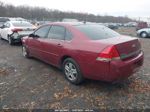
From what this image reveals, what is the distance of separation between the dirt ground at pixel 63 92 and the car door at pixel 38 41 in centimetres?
73

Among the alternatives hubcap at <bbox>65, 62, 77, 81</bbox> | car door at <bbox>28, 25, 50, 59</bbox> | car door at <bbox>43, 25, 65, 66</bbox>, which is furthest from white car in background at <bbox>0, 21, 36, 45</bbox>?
hubcap at <bbox>65, 62, 77, 81</bbox>

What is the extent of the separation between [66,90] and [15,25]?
6.70 meters

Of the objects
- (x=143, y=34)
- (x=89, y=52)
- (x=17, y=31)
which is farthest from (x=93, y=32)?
(x=143, y=34)

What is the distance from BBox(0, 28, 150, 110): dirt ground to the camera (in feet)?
9.75

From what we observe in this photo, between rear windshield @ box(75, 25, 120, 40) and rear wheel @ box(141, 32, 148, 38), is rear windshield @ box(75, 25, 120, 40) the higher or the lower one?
the higher one

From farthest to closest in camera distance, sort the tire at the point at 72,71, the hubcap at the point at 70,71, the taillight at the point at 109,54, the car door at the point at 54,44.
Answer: the car door at the point at 54,44
the hubcap at the point at 70,71
the tire at the point at 72,71
the taillight at the point at 109,54

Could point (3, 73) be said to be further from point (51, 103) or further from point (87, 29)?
point (87, 29)

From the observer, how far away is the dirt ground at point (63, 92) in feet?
9.75

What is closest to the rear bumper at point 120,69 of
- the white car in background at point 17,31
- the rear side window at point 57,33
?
the rear side window at point 57,33

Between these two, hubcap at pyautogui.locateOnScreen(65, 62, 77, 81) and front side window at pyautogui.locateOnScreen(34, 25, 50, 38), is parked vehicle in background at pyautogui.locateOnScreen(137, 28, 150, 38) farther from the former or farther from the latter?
hubcap at pyautogui.locateOnScreen(65, 62, 77, 81)

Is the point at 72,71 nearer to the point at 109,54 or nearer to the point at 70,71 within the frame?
the point at 70,71

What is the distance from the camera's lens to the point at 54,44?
163 inches

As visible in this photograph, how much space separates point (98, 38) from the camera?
352 centimetres

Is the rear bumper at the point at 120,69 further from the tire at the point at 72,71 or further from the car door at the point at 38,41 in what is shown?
the car door at the point at 38,41
